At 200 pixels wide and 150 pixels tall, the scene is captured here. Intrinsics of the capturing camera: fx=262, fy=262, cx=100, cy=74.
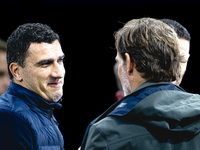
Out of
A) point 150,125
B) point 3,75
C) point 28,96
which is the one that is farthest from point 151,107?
point 3,75

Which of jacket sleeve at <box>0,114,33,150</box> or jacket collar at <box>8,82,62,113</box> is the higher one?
jacket collar at <box>8,82,62,113</box>

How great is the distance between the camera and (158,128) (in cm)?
110

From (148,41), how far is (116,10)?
227cm

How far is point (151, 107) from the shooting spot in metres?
1.08

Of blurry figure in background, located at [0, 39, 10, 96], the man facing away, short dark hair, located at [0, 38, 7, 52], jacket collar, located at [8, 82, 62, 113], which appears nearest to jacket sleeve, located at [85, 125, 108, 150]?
the man facing away

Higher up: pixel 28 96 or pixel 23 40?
pixel 23 40

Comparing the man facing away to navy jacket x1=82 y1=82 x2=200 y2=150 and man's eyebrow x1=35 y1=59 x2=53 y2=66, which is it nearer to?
navy jacket x1=82 y1=82 x2=200 y2=150

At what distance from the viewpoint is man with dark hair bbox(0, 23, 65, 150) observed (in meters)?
1.68

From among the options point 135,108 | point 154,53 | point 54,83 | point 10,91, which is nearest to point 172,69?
point 154,53

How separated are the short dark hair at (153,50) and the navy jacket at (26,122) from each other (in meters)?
0.80

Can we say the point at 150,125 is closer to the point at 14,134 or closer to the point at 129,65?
the point at 129,65

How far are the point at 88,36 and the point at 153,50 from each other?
2.36 metres

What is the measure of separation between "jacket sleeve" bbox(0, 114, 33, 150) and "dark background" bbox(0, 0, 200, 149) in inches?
61.0

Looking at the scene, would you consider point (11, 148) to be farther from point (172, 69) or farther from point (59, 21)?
point (59, 21)
